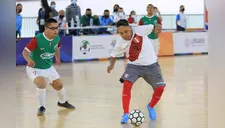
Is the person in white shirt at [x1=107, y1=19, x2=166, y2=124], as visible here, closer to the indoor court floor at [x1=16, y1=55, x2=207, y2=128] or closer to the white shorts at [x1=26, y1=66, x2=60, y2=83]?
the indoor court floor at [x1=16, y1=55, x2=207, y2=128]

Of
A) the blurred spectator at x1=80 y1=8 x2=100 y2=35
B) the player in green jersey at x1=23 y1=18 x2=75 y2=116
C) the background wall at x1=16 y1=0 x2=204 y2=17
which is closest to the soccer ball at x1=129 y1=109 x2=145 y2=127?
the player in green jersey at x1=23 y1=18 x2=75 y2=116

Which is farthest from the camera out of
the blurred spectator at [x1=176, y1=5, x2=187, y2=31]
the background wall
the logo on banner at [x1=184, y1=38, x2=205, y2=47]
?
the background wall

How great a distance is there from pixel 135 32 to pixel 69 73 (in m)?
6.94

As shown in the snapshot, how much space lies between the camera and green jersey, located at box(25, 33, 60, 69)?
5918mm

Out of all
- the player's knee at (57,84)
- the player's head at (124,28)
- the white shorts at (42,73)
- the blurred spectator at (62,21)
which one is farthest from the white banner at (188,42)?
the player's head at (124,28)

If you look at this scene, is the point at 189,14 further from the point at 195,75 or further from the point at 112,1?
the point at 195,75

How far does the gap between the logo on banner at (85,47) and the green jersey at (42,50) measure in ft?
32.1

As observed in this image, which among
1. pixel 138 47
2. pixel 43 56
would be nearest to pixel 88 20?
pixel 43 56

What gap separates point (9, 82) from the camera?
674 mm

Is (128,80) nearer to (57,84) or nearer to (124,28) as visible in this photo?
(124,28)

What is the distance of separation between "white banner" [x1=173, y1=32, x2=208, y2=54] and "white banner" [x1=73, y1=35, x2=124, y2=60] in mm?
3482

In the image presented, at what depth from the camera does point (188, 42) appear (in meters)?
18.6

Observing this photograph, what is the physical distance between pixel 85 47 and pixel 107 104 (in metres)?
9.53

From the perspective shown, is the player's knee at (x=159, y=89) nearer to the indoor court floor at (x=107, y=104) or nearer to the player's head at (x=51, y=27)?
the indoor court floor at (x=107, y=104)
